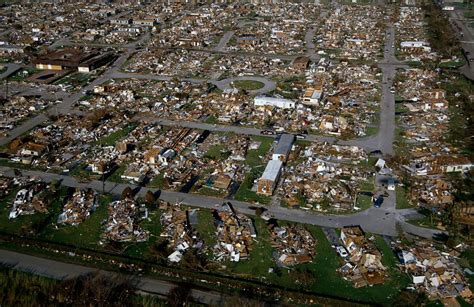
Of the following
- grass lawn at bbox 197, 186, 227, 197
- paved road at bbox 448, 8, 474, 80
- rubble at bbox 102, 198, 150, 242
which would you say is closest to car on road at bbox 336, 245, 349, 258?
grass lawn at bbox 197, 186, 227, 197

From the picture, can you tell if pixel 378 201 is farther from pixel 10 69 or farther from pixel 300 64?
pixel 10 69

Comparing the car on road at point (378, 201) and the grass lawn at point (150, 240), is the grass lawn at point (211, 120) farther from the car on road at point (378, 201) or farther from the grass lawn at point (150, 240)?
the car on road at point (378, 201)

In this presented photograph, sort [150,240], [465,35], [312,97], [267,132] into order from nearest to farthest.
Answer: [150,240]
[267,132]
[312,97]
[465,35]

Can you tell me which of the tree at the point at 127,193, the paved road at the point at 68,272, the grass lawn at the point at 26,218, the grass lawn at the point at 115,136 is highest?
the tree at the point at 127,193

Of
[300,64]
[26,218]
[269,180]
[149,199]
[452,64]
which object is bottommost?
[452,64]

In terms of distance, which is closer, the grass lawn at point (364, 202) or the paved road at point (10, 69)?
the grass lawn at point (364, 202)

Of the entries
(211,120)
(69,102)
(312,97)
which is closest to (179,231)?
(211,120)

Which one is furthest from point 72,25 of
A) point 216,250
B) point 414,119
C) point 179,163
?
point 216,250

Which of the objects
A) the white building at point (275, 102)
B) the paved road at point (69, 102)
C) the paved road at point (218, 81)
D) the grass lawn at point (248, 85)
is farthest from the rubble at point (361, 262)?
the paved road at point (69, 102)
